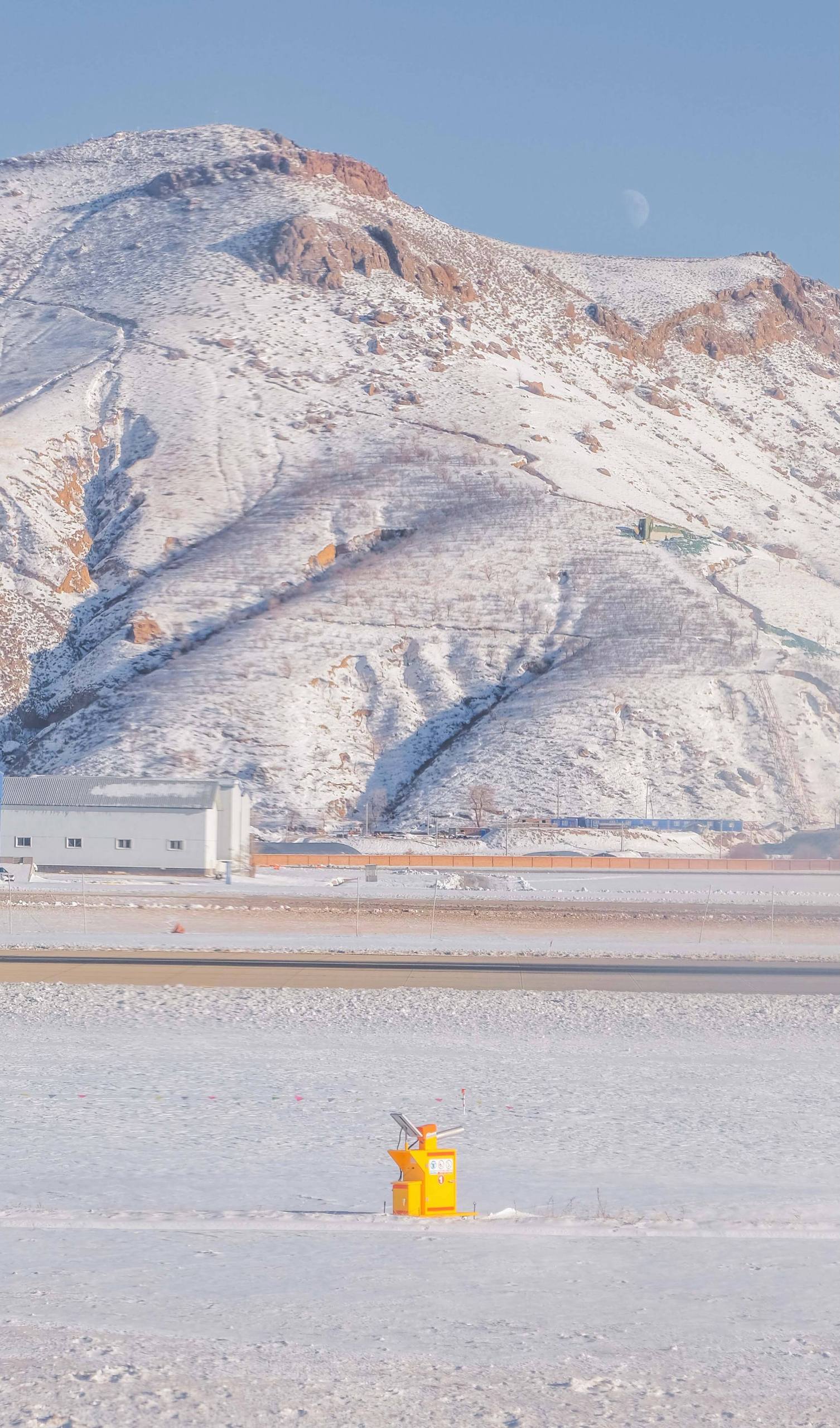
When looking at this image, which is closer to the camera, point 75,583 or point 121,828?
point 121,828

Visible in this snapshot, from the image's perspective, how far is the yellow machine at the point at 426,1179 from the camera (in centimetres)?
1068

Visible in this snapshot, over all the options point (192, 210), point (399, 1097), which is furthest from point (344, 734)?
point (192, 210)

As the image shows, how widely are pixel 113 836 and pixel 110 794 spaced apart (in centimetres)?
216

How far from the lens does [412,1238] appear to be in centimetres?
1022

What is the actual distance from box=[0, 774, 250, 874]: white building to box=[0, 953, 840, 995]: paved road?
111ft

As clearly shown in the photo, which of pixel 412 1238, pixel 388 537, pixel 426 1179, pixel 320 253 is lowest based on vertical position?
pixel 412 1238

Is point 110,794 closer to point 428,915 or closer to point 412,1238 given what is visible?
point 428,915

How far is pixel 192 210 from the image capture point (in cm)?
18975

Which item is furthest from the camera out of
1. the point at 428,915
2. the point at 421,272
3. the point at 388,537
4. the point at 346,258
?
the point at 421,272

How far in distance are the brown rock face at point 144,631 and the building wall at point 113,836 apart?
142ft

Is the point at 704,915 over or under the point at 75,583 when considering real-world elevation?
under

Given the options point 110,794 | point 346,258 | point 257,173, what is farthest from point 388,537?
point 257,173

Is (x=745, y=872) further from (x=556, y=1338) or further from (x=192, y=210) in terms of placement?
(x=192, y=210)

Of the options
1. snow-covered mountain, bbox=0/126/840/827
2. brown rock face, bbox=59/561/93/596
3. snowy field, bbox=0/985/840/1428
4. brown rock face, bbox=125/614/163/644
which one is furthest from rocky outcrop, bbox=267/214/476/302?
snowy field, bbox=0/985/840/1428
